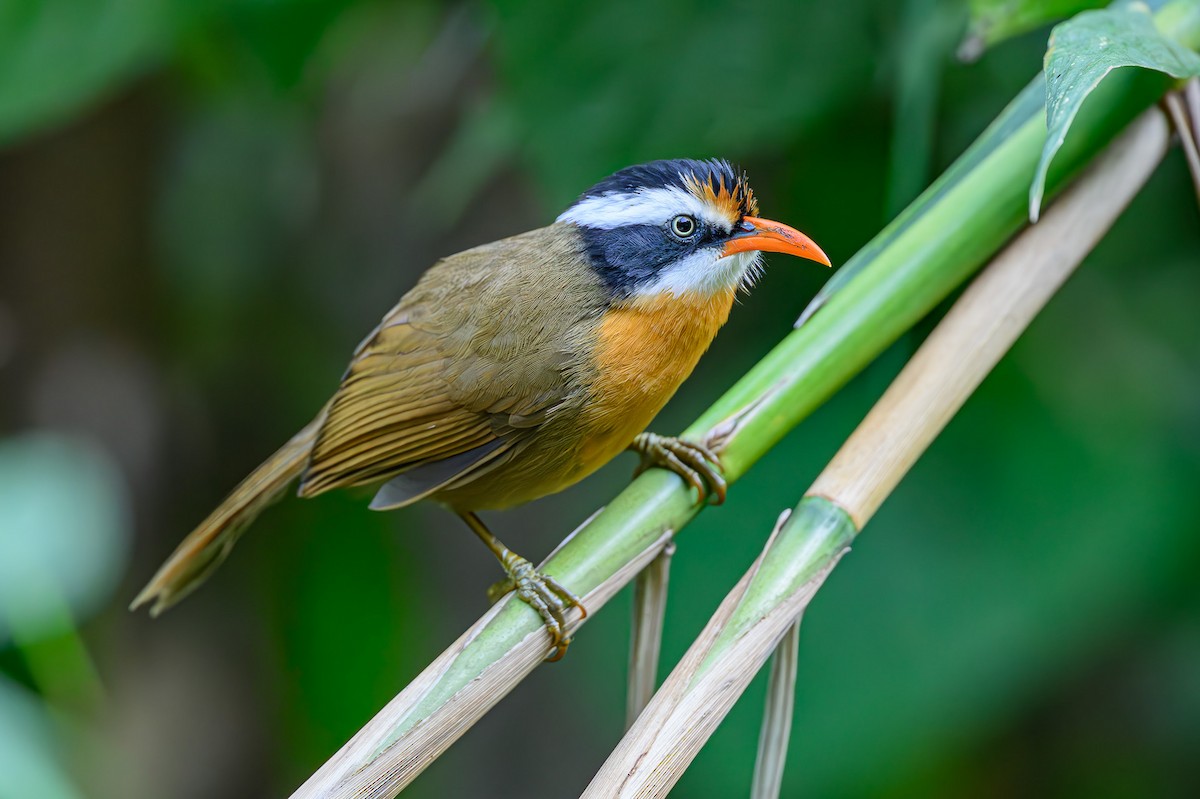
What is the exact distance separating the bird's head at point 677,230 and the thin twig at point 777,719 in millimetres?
684

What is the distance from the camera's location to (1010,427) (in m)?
2.38

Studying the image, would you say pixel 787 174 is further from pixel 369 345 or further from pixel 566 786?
pixel 566 786

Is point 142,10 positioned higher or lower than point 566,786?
higher

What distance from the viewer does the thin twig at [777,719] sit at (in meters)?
1.33

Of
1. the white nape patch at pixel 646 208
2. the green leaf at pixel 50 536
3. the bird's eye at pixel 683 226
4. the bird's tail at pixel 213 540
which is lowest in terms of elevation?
the bird's eye at pixel 683 226

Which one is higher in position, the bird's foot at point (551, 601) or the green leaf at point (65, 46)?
the green leaf at point (65, 46)

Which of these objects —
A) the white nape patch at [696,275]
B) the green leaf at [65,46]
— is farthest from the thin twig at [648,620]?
the green leaf at [65,46]

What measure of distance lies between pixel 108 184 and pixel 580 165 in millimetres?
1833

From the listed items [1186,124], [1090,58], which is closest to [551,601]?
[1090,58]

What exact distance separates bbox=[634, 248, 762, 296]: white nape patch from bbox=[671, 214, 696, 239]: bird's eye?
0.04 m

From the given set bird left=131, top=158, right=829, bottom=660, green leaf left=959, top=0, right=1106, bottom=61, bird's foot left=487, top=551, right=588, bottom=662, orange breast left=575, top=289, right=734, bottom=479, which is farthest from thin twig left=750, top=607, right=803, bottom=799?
green leaf left=959, top=0, right=1106, bottom=61

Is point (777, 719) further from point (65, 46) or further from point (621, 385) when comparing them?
point (65, 46)

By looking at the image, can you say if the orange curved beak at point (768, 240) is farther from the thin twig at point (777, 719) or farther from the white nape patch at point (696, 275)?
the thin twig at point (777, 719)

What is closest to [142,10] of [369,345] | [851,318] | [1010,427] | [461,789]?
[369,345]
